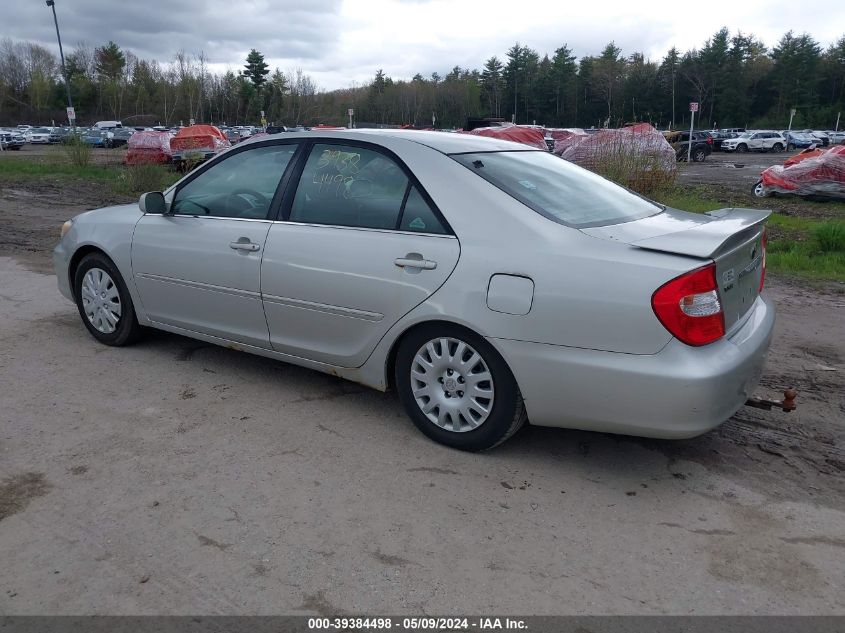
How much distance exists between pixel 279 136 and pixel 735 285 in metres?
2.84

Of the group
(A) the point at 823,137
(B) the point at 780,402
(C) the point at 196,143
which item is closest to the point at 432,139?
(B) the point at 780,402

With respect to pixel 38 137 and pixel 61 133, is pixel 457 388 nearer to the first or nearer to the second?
pixel 61 133

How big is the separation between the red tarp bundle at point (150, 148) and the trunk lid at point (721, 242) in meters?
25.7

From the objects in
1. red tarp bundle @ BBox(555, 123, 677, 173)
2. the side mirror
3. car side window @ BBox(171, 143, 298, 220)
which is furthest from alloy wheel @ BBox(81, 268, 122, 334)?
red tarp bundle @ BBox(555, 123, 677, 173)

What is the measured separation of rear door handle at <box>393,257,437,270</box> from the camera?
370cm

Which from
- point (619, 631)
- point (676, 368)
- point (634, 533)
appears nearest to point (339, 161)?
point (676, 368)

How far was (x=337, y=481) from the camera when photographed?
3.53 meters

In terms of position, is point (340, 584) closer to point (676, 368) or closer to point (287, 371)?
point (676, 368)

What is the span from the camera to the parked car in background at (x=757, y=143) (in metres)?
50.5

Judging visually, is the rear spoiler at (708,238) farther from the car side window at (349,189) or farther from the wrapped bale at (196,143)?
the wrapped bale at (196,143)

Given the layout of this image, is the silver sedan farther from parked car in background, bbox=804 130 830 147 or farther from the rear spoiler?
parked car in background, bbox=804 130 830 147

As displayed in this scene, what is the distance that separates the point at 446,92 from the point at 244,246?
97.3 m

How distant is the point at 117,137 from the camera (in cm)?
5125

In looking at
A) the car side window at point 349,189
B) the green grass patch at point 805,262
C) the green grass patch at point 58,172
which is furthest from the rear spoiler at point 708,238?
the green grass patch at point 58,172
